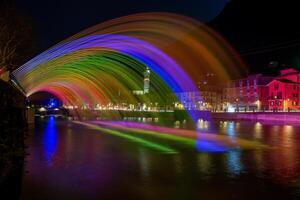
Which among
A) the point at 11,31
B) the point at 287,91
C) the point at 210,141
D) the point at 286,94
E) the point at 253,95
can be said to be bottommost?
the point at 210,141

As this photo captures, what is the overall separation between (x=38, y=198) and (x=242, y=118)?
61958 mm

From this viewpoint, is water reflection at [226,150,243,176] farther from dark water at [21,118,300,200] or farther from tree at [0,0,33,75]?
tree at [0,0,33,75]

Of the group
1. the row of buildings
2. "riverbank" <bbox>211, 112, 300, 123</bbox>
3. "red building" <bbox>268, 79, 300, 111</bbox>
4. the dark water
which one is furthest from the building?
the dark water

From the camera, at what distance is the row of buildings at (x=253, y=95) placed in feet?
310

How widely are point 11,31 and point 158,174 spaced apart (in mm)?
25123

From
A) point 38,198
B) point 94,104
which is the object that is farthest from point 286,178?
point 94,104

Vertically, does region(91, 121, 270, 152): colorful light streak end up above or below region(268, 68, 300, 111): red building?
below

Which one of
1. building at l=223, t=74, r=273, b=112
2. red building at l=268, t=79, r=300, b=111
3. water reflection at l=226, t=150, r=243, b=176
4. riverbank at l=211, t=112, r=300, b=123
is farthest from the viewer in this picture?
building at l=223, t=74, r=273, b=112

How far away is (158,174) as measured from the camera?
10.9m

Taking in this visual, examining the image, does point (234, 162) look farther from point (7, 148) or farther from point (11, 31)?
point (11, 31)

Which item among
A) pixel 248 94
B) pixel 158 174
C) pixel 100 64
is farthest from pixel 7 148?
pixel 248 94

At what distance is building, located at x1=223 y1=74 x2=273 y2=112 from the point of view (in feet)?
344

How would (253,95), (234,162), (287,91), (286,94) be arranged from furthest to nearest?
(253,95)
(287,91)
(286,94)
(234,162)

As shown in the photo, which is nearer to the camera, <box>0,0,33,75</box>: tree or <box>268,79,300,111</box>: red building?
<box>0,0,33,75</box>: tree
